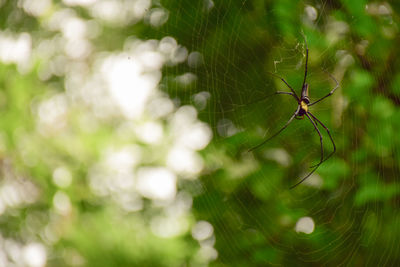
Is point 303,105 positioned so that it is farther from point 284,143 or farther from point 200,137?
point 200,137

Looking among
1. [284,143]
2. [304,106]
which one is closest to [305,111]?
[304,106]

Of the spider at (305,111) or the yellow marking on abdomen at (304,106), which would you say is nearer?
the spider at (305,111)

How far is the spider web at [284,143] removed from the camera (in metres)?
1.04

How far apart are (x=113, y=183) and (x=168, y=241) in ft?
1.38

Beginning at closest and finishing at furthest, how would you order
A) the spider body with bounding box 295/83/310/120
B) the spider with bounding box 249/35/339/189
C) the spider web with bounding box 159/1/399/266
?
1. the spider web with bounding box 159/1/399/266
2. the spider with bounding box 249/35/339/189
3. the spider body with bounding box 295/83/310/120

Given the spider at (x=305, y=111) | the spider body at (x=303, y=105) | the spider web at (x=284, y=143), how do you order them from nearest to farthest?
the spider web at (x=284, y=143)
the spider at (x=305, y=111)
the spider body at (x=303, y=105)

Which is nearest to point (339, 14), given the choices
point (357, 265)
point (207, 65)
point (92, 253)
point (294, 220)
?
point (207, 65)

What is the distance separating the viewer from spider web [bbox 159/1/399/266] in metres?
1.04

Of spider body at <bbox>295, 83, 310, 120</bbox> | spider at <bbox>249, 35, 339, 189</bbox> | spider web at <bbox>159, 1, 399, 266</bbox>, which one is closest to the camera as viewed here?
spider web at <bbox>159, 1, 399, 266</bbox>

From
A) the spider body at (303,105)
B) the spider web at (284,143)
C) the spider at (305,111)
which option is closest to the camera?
the spider web at (284,143)

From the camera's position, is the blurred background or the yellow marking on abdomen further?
the yellow marking on abdomen

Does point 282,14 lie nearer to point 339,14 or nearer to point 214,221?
point 339,14

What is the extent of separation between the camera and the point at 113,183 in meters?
1.81

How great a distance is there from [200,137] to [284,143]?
343 mm
